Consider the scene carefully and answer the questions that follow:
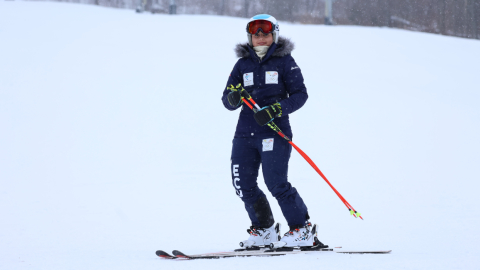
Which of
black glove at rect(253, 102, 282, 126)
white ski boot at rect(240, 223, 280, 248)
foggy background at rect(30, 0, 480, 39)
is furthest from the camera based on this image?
foggy background at rect(30, 0, 480, 39)

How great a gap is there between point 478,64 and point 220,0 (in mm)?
19930

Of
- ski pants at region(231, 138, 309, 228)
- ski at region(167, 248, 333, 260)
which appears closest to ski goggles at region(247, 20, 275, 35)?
ski pants at region(231, 138, 309, 228)

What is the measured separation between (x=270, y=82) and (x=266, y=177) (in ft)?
2.39

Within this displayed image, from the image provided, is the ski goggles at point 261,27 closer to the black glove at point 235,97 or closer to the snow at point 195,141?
the black glove at point 235,97

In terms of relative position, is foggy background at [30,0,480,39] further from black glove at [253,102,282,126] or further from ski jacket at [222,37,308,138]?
black glove at [253,102,282,126]

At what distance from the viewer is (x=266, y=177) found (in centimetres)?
356

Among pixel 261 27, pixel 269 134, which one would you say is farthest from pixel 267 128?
pixel 261 27

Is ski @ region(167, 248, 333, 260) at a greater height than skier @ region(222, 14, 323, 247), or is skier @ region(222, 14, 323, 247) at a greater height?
skier @ region(222, 14, 323, 247)

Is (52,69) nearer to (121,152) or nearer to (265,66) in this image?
(121,152)

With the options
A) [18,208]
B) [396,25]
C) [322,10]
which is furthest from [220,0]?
[18,208]

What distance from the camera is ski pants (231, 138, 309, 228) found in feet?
11.6

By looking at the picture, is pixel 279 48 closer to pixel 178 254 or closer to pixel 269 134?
pixel 269 134

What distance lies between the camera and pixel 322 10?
2903cm

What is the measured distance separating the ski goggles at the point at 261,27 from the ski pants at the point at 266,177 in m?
0.84
